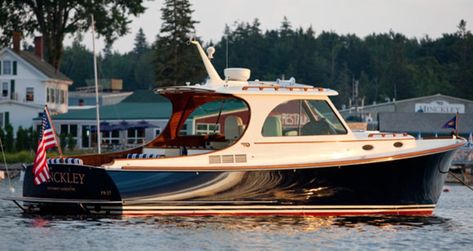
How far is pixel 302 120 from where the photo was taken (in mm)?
26391

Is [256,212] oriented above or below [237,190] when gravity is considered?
Result: below

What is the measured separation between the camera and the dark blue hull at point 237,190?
2523 cm

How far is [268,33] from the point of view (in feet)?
554

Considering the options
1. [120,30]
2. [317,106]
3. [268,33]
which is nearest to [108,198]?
[317,106]

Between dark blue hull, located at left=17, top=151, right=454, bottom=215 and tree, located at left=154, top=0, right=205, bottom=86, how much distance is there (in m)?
62.3

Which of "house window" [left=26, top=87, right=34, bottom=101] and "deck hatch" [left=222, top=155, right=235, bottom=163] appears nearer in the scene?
"deck hatch" [left=222, top=155, right=235, bottom=163]

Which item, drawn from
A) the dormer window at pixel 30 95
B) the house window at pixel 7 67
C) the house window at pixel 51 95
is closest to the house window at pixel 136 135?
the dormer window at pixel 30 95

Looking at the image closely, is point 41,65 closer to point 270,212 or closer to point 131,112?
Result: point 131,112

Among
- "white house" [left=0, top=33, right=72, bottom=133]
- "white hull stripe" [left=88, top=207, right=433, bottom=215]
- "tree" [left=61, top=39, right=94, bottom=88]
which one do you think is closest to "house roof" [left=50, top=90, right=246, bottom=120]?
"white house" [left=0, top=33, right=72, bottom=133]

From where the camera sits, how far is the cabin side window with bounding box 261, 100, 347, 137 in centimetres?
2627

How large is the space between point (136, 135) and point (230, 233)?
52609mm

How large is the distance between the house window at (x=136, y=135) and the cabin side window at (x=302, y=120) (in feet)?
161

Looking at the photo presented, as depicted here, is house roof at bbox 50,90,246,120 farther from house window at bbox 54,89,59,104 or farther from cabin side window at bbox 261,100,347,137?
cabin side window at bbox 261,100,347,137

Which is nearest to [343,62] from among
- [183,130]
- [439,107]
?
[439,107]
